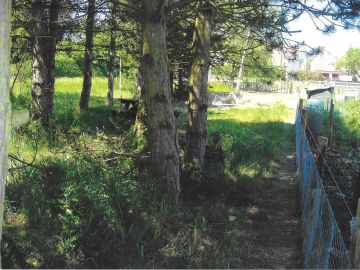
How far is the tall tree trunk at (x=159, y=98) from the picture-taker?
6.08 meters

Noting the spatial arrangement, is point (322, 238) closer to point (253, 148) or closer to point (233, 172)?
point (233, 172)

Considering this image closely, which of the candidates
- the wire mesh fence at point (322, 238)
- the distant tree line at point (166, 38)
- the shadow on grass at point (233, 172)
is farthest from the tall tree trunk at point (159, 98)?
the wire mesh fence at point (322, 238)

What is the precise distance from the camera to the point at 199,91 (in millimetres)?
8781

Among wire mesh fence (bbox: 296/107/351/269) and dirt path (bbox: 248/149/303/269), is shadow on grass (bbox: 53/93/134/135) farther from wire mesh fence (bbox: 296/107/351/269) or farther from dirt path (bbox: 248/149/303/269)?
wire mesh fence (bbox: 296/107/351/269)

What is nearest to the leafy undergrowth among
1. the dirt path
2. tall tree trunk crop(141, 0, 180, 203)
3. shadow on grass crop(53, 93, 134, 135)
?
the dirt path

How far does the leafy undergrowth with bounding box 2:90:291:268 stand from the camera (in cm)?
463

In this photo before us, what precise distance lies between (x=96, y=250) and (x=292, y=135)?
12.7 m

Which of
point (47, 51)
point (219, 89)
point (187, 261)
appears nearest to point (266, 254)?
point (187, 261)

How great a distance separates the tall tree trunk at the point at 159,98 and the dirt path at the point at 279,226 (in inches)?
52.5

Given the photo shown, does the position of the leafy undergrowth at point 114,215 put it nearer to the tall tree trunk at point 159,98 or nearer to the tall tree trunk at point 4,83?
the tall tree trunk at point 159,98

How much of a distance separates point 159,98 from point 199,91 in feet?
8.58

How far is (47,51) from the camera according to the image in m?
10.4

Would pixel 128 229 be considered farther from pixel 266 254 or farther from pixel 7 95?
pixel 7 95

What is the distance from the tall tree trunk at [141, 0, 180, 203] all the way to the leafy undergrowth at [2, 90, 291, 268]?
0.30 metres
